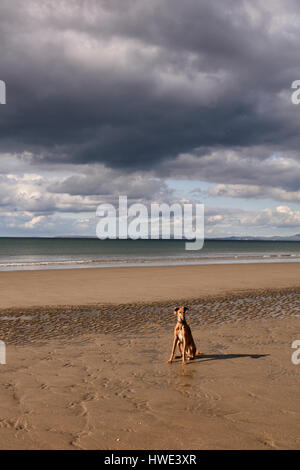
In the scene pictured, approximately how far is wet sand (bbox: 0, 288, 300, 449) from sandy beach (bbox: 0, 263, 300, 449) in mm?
23

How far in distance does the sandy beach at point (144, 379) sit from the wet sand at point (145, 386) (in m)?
0.02

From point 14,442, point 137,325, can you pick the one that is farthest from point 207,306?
point 14,442

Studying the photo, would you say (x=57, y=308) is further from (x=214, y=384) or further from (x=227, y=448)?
(x=227, y=448)

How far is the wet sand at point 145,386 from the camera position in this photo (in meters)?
5.67

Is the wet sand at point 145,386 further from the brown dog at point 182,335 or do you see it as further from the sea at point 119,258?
the sea at point 119,258

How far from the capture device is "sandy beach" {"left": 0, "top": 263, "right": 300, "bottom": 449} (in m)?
5.71
